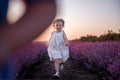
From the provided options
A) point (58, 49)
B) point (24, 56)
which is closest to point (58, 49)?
point (58, 49)

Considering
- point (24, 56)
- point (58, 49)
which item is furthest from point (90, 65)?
point (24, 56)

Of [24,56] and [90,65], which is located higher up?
[24,56]

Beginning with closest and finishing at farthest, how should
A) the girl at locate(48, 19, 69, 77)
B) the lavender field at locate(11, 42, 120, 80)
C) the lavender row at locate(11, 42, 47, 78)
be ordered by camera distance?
the lavender row at locate(11, 42, 47, 78), the lavender field at locate(11, 42, 120, 80), the girl at locate(48, 19, 69, 77)

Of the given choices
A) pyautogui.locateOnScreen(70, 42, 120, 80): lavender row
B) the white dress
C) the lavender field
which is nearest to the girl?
the white dress

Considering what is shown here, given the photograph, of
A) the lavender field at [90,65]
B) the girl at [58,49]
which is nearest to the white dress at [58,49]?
the girl at [58,49]

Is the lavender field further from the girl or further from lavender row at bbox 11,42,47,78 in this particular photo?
the girl

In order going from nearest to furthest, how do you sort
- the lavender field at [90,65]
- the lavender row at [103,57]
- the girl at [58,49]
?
the lavender row at [103,57] < the lavender field at [90,65] < the girl at [58,49]

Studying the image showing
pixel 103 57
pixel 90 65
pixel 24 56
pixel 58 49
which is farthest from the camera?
pixel 90 65

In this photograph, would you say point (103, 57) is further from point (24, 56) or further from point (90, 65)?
point (90, 65)

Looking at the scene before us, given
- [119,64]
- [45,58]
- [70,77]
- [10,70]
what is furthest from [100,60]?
[10,70]

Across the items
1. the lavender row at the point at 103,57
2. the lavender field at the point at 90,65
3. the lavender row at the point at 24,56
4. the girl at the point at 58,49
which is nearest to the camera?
the lavender row at the point at 24,56

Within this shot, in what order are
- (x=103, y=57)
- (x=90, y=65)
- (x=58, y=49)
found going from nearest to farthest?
1. (x=103, y=57)
2. (x=58, y=49)
3. (x=90, y=65)

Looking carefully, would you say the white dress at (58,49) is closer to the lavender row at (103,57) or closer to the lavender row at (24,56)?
the lavender row at (24,56)

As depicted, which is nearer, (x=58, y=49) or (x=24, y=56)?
(x=24, y=56)
